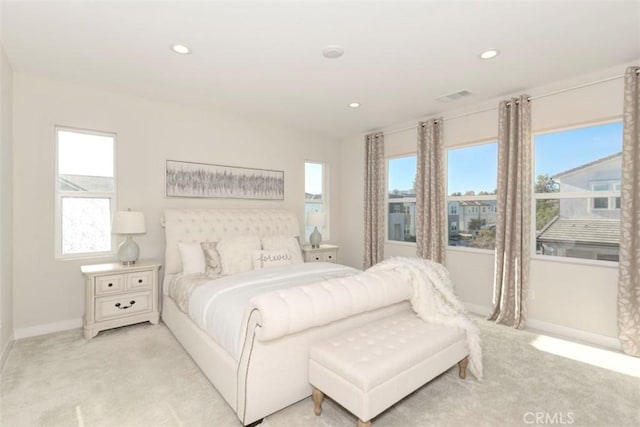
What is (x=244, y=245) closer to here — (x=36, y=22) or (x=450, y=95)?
(x=36, y=22)

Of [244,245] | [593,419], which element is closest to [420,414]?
[593,419]

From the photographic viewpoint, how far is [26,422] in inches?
77.0

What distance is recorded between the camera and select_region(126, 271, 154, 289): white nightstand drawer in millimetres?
3414

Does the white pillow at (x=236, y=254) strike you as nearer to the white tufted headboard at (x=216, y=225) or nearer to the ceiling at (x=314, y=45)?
the white tufted headboard at (x=216, y=225)

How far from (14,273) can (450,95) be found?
17.2 ft

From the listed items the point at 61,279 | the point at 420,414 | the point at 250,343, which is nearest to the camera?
the point at 250,343

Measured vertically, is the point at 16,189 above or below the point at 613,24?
below

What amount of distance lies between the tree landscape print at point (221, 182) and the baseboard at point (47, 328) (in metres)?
1.79

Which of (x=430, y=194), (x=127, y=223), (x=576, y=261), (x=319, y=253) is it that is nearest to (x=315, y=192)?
(x=319, y=253)

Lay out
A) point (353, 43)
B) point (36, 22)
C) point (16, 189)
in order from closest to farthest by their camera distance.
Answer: point (36, 22) < point (353, 43) < point (16, 189)

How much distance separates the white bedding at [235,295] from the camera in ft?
7.02

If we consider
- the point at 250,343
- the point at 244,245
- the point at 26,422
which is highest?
the point at 244,245

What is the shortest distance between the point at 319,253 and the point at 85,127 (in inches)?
138

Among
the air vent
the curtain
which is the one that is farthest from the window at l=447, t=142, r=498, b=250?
the curtain
